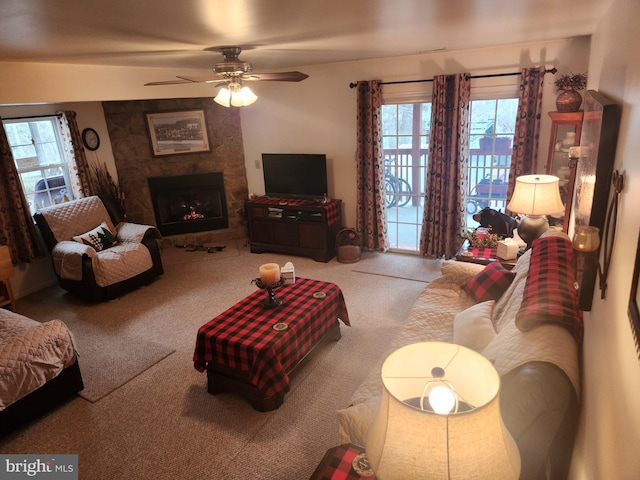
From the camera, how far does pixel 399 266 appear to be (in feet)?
17.2

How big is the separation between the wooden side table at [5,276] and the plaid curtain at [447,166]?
460 centimetres

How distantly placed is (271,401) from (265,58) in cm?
323

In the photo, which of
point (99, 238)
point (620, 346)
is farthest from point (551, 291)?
point (99, 238)

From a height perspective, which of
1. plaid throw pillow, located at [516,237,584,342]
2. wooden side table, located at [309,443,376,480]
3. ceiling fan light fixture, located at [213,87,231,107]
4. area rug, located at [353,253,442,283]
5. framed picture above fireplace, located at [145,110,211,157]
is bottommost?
area rug, located at [353,253,442,283]

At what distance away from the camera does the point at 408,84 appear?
494cm

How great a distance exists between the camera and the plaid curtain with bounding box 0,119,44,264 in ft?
15.2

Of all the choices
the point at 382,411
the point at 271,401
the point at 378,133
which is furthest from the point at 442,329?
the point at 378,133

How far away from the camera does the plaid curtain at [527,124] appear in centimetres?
421

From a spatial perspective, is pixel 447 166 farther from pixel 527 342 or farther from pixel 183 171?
pixel 183 171

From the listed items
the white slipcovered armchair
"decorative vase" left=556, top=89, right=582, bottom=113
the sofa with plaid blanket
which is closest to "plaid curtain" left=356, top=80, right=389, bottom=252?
"decorative vase" left=556, top=89, right=582, bottom=113

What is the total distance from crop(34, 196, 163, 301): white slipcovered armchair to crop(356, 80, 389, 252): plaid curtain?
2.67m

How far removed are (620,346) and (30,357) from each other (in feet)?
10.6

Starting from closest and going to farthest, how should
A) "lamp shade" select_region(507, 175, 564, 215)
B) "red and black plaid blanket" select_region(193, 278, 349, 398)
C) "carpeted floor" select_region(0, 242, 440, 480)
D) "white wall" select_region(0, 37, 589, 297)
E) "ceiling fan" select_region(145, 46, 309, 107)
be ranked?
"carpeted floor" select_region(0, 242, 440, 480), "red and black plaid blanket" select_region(193, 278, 349, 398), "lamp shade" select_region(507, 175, 564, 215), "ceiling fan" select_region(145, 46, 309, 107), "white wall" select_region(0, 37, 589, 297)

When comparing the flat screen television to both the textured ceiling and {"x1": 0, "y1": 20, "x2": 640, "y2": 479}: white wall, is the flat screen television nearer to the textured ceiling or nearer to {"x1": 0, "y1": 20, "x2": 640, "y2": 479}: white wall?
{"x1": 0, "y1": 20, "x2": 640, "y2": 479}: white wall
